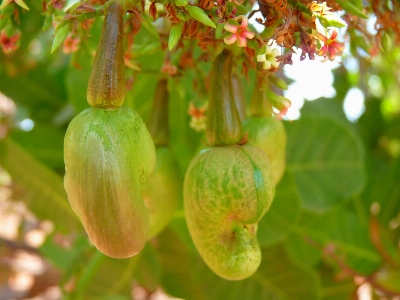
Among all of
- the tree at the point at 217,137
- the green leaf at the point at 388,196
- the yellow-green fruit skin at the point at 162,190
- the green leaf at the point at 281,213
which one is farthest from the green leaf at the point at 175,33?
the green leaf at the point at 388,196

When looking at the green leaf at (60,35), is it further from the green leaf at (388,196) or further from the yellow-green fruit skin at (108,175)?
the green leaf at (388,196)

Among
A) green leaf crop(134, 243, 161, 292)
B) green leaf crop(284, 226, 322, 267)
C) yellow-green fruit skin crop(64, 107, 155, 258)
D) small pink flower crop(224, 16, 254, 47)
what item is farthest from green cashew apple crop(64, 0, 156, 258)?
green leaf crop(284, 226, 322, 267)

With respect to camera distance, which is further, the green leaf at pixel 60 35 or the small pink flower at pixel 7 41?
the small pink flower at pixel 7 41

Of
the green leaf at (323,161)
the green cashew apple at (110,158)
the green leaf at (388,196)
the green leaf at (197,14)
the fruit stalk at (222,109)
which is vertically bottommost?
the green leaf at (388,196)

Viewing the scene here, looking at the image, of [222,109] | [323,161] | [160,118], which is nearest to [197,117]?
[160,118]

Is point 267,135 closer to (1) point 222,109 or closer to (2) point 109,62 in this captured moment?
(1) point 222,109

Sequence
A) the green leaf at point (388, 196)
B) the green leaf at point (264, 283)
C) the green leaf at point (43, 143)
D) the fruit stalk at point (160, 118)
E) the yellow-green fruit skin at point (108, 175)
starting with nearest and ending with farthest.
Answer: the yellow-green fruit skin at point (108, 175)
the fruit stalk at point (160, 118)
the green leaf at point (264, 283)
the green leaf at point (43, 143)
the green leaf at point (388, 196)

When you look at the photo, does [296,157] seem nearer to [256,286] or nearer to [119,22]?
[256,286]

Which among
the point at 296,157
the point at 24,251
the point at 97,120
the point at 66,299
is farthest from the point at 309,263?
the point at 24,251

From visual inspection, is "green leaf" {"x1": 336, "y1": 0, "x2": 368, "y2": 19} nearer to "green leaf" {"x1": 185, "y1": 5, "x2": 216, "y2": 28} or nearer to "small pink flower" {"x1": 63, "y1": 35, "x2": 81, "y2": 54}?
"green leaf" {"x1": 185, "y1": 5, "x2": 216, "y2": 28}
